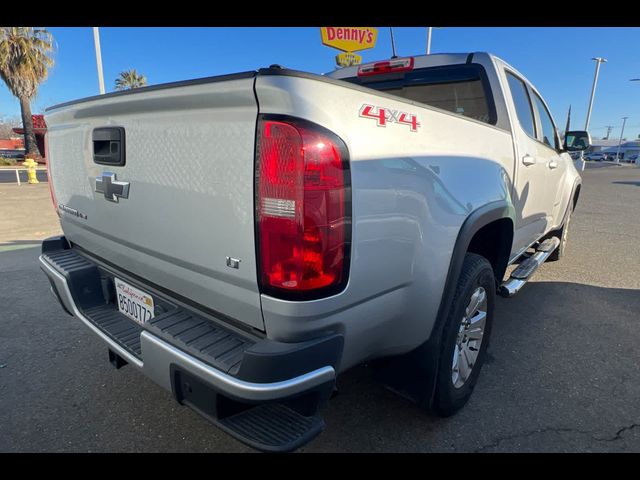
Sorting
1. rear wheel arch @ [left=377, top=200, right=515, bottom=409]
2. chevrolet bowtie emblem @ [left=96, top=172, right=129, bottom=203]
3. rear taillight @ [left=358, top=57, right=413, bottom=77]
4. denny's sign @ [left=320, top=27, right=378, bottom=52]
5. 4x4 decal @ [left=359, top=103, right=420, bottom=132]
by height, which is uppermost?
denny's sign @ [left=320, top=27, right=378, bottom=52]

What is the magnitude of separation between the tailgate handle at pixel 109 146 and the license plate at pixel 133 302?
25.2 inches

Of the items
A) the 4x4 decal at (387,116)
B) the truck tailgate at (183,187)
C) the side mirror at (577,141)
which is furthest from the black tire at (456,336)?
the side mirror at (577,141)

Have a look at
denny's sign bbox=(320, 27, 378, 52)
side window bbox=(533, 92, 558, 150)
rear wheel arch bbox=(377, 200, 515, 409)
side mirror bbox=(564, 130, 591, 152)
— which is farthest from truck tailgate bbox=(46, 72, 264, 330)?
denny's sign bbox=(320, 27, 378, 52)

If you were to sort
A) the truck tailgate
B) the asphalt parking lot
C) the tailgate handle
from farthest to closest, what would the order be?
the asphalt parking lot, the tailgate handle, the truck tailgate

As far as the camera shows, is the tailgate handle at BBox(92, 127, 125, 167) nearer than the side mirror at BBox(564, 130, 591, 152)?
Yes

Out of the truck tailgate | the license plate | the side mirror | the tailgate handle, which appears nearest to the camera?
the truck tailgate

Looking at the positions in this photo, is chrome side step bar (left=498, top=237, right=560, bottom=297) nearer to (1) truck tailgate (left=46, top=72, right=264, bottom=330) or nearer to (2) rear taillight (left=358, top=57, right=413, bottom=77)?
(2) rear taillight (left=358, top=57, right=413, bottom=77)

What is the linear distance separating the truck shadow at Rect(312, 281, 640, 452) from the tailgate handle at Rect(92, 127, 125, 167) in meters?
1.76

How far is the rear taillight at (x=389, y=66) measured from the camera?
119 inches

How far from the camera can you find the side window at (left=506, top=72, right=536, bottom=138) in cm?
308

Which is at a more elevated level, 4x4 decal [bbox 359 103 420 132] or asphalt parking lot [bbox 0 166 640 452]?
4x4 decal [bbox 359 103 420 132]

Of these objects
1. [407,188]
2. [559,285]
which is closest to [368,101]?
[407,188]

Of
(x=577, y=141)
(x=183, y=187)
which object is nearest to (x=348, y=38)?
(x=577, y=141)

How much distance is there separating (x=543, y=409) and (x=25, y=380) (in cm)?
330
